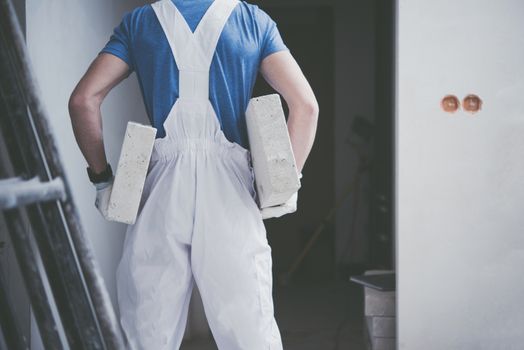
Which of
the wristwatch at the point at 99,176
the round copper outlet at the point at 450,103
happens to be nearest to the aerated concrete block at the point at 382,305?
the round copper outlet at the point at 450,103

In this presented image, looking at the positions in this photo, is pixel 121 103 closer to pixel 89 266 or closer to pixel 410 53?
pixel 410 53

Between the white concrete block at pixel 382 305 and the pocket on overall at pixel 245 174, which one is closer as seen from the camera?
the pocket on overall at pixel 245 174

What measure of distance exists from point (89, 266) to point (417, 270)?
1.91m

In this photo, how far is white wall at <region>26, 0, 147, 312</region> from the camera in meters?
2.42

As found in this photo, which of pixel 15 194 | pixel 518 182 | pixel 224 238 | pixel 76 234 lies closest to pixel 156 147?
pixel 224 238

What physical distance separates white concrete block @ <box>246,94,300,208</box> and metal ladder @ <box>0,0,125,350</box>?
26.7 inches

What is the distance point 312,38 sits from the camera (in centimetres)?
600

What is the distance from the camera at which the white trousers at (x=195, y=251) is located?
5.80ft

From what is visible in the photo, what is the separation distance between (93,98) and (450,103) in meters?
1.50

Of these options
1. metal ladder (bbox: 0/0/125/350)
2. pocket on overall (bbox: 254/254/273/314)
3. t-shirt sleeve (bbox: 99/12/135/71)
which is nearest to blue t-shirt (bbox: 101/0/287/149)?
t-shirt sleeve (bbox: 99/12/135/71)

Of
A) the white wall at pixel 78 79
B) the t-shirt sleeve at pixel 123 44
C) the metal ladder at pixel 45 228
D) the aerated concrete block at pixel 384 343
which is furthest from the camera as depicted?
the aerated concrete block at pixel 384 343

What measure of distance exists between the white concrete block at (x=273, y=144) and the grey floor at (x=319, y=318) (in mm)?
1948

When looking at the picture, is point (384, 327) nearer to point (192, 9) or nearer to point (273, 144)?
point (273, 144)

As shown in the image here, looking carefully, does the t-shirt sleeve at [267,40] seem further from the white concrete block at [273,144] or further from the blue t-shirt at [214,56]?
the white concrete block at [273,144]
